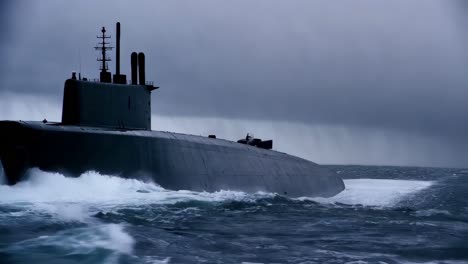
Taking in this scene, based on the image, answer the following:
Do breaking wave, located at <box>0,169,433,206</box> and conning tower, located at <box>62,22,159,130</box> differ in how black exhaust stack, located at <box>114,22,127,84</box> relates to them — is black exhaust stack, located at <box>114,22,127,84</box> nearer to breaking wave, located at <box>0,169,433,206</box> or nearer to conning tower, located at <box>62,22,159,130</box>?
conning tower, located at <box>62,22,159,130</box>

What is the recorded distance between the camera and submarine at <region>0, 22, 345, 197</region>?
872 inches

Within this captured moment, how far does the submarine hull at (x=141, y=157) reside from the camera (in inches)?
869

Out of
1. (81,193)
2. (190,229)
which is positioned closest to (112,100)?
(81,193)

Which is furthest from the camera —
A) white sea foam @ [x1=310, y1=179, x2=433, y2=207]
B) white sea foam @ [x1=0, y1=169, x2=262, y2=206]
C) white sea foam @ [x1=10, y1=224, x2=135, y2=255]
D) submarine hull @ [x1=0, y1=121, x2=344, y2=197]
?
white sea foam @ [x1=310, y1=179, x2=433, y2=207]

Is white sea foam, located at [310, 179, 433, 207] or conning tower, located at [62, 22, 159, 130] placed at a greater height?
conning tower, located at [62, 22, 159, 130]

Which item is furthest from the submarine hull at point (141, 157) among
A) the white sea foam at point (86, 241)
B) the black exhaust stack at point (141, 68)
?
the white sea foam at point (86, 241)

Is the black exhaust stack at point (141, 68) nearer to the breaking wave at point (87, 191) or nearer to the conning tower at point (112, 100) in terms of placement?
the conning tower at point (112, 100)

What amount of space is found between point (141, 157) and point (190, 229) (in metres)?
8.19

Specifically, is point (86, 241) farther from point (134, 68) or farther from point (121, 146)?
point (134, 68)

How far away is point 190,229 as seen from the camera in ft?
56.9

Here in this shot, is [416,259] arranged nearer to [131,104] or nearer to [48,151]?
[48,151]

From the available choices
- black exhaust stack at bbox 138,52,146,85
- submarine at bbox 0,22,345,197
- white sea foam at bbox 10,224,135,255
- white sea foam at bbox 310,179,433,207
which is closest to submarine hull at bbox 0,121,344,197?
submarine at bbox 0,22,345,197

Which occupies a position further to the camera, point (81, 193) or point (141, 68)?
point (141, 68)

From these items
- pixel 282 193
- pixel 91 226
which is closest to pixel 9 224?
pixel 91 226
